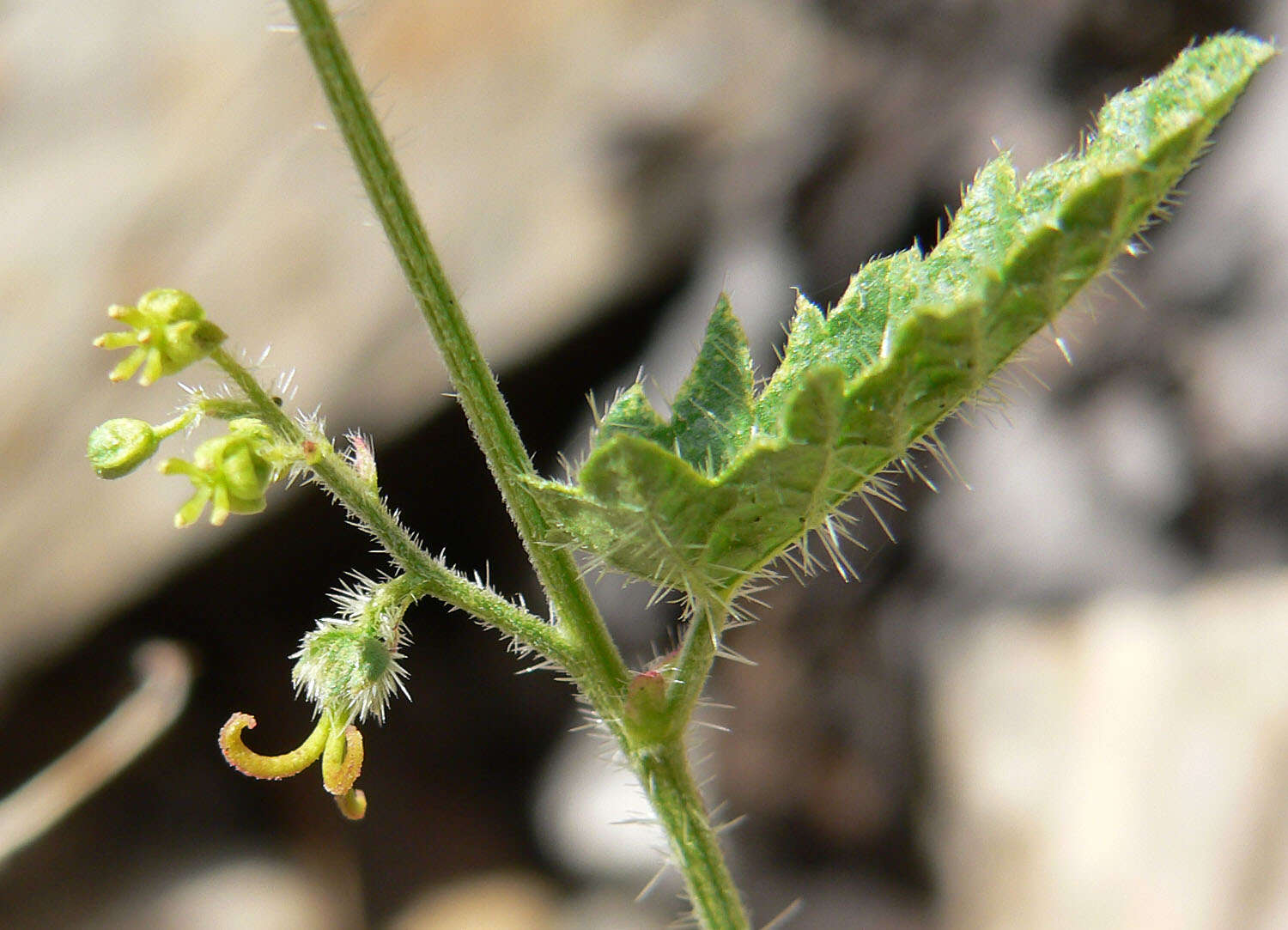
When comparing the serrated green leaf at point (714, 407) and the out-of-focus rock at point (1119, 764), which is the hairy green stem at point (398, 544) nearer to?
the serrated green leaf at point (714, 407)

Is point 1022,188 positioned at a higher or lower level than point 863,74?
lower

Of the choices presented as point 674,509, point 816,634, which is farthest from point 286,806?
point 674,509

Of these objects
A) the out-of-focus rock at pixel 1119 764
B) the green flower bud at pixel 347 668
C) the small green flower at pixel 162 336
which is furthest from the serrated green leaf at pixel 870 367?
the out-of-focus rock at pixel 1119 764

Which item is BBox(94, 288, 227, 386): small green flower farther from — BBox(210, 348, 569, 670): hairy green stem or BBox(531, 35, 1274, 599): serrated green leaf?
BBox(531, 35, 1274, 599): serrated green leaf

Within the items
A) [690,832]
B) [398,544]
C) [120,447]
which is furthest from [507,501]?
[690,832]

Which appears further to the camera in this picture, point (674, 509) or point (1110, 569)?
point (1110, 569)

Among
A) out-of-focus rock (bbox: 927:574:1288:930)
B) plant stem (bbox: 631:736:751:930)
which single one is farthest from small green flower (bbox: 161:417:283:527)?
out-of-focus rock (bbox: 927:574:1288:930)

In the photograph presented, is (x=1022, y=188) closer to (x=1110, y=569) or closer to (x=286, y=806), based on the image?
(x=1110, y=569)
